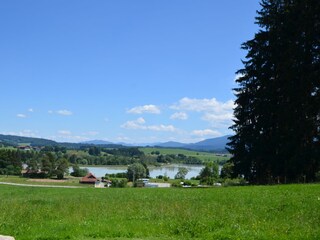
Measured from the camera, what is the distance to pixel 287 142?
91.0ft

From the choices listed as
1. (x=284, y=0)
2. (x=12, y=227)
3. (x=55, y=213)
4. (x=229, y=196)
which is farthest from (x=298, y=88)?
(x=12, y=227)

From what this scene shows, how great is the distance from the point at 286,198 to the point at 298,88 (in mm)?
14726

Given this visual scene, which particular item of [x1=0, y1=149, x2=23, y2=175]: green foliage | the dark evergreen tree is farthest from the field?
[x1=0, y1=149, x2=23, y2=175]: green foliage

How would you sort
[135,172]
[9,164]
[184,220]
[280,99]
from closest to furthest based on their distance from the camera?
[184,220] → [280,99] → [135,172] → [9,164]

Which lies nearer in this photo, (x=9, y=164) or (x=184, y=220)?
(x=184, y=220)

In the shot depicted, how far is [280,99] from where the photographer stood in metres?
30.8

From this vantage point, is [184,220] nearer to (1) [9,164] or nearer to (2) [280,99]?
(2) [280,99]

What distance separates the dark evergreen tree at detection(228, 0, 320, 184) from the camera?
90.1 ft

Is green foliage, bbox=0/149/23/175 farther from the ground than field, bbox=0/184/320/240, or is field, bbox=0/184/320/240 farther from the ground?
field, bbox=0/184/320/240

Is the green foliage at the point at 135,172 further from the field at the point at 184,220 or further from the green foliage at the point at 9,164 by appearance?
the field at the point at 184,220

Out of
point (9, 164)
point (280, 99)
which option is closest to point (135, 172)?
point (9, 164)

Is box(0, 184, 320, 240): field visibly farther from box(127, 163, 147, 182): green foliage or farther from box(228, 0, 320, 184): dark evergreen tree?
box(127, 163, 147, 182): green foliage

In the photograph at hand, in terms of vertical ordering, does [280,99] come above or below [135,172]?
above

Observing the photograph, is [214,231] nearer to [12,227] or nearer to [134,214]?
[134,214]
